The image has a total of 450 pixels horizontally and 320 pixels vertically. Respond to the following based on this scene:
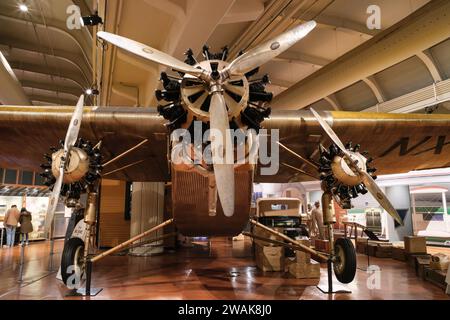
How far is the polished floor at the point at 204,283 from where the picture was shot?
442 centimetres

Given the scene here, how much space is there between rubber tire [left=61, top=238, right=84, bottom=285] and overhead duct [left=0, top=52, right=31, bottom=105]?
638 cm

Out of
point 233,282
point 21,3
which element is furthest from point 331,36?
point 21,3

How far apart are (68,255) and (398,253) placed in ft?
25.1

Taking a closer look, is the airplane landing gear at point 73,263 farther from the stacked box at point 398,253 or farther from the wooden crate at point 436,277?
the stacked box at point 398,253

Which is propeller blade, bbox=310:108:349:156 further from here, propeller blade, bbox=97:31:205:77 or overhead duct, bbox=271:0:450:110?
overhead duct, bbox=271:0:450:110

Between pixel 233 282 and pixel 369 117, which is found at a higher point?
pixel 369 117

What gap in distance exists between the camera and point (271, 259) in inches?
250

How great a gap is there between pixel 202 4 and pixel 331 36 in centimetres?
479

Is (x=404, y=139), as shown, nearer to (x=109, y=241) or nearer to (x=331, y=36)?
(x=331, y=36)

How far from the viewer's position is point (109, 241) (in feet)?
36.2

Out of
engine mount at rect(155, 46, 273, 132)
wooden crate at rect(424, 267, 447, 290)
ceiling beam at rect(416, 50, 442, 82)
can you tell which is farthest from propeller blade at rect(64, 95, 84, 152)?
ceiling beam at rect(416, 50, 442, 82)

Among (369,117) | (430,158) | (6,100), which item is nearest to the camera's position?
(369,117)

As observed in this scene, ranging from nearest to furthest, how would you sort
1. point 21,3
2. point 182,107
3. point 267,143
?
point 182,107, point 267,143, point 21,3

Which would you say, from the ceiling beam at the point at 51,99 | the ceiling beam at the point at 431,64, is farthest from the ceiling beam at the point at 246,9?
the ceiling beam at the point at 51,99
